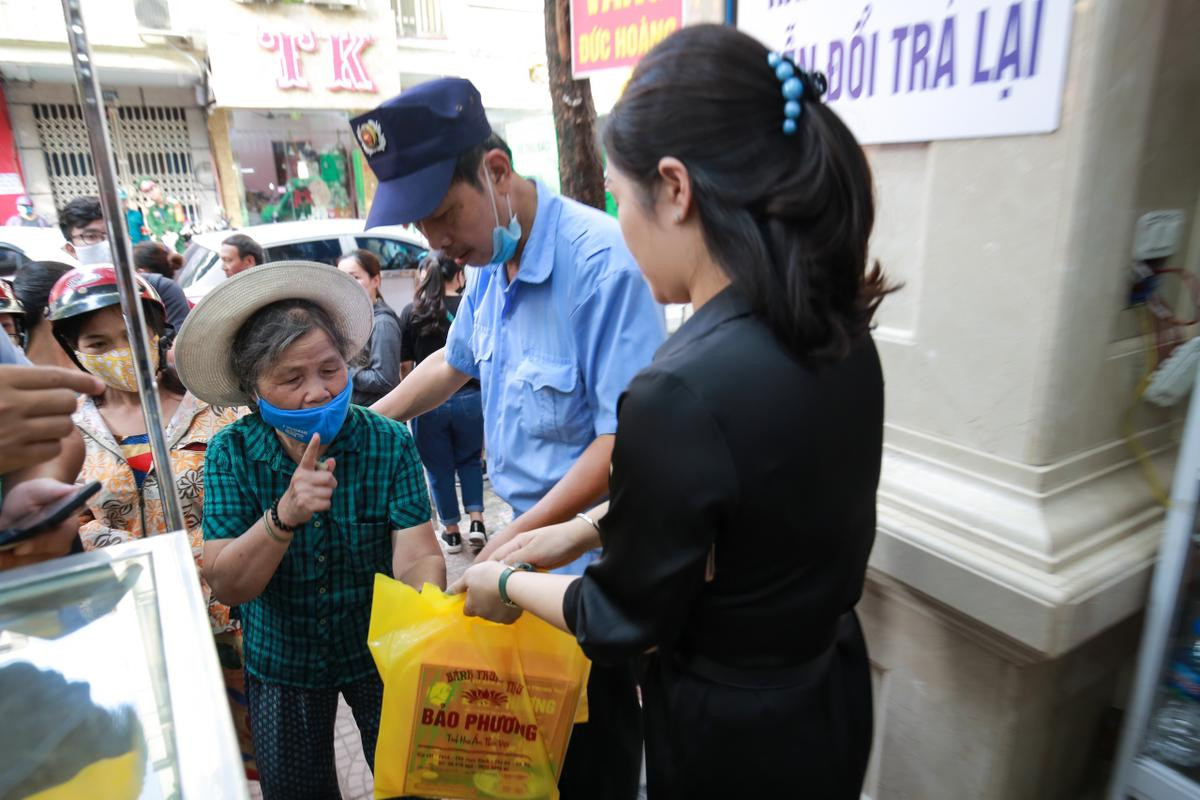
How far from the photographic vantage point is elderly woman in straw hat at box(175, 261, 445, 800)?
1.69 meters

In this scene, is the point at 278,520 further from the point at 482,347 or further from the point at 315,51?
the point at 315,51

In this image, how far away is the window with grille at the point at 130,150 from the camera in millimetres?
11203

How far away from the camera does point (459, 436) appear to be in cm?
455

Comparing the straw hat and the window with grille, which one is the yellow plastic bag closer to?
the straw hat

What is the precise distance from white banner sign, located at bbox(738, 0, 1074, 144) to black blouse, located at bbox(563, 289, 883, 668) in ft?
2.31

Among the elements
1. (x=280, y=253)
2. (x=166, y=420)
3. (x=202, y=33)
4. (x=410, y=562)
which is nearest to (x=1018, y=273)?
(x=410, y=562)

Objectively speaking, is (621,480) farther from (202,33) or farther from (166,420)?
(202,33)

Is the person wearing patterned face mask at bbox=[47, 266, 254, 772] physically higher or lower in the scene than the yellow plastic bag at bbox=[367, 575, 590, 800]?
higher

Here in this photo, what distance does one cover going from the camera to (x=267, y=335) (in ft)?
5.59

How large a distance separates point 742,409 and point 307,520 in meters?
1.13

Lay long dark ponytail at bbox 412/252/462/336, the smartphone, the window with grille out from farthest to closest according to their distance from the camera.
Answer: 1. the window with grille
2. long dark ponytail at bbox 412/252/462/336
3. the smartphone

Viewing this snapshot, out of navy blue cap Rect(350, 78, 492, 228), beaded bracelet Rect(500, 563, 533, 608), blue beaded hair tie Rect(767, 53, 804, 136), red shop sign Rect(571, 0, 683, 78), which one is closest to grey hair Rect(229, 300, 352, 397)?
navy blue cap Rect(350, 78, 492, 228)

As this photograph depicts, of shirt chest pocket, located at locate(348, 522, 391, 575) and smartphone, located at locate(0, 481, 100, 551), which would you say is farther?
shirt chest pocket, located at locate(348, 522, 391, 575)

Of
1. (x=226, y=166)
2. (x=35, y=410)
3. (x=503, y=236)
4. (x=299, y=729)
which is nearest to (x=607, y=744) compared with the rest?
(x=299, y=729)
